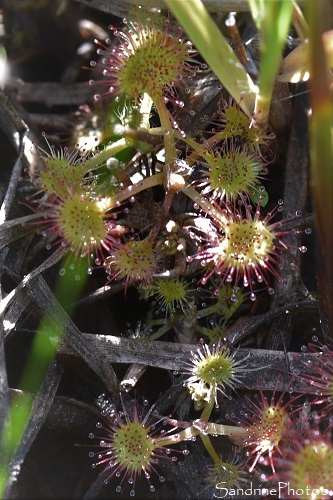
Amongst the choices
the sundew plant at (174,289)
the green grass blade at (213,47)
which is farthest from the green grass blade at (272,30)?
the green grass blade at (213,47)

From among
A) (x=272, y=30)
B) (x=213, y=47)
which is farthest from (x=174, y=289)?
(x=272, y=30)

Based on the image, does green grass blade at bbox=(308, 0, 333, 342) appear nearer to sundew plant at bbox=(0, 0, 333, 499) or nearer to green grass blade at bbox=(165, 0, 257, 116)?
sundew plant at bbox=(0, 0, 333, 499)

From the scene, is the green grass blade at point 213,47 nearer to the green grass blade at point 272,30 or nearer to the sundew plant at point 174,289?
the sundew plant at point 174,289

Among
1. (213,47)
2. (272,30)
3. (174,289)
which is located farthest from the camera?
(174,289)

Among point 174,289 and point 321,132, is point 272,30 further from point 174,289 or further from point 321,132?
point 174,289

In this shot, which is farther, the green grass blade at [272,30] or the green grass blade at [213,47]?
the green grass blade at [213,47]

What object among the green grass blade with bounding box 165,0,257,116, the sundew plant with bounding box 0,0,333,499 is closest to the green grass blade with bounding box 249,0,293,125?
the sundew plant with bounding box 0,0,333,499

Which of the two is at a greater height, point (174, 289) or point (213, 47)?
point (213, 47)

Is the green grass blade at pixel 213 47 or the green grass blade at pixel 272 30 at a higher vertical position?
the green grass blade at pixel 213 47
